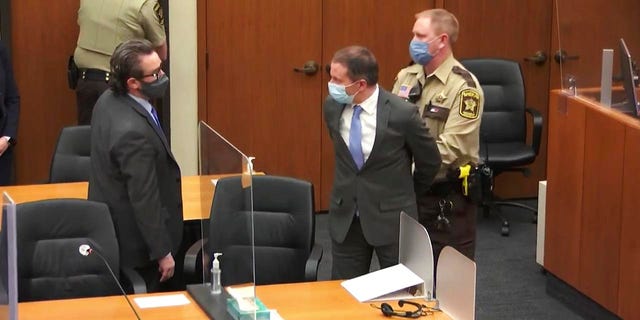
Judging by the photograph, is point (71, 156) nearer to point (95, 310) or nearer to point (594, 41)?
point (95, 310)

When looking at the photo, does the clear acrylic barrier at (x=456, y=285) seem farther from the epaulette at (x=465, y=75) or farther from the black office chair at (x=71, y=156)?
the black office chair at (x=71, y=156)

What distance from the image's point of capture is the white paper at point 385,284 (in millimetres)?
4281

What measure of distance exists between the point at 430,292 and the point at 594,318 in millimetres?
1952

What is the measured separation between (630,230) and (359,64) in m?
1.69

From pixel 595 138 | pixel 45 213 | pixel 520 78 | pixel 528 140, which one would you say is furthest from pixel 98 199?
pixel 528 140

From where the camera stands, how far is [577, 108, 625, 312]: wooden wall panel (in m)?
5.55

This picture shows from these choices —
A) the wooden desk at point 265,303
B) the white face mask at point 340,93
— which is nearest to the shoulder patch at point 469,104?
the white face mask at point 340,93

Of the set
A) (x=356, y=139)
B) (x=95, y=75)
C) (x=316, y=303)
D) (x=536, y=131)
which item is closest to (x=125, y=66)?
(x=356, y=139)

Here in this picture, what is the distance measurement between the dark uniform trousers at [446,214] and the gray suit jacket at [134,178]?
3.85 ft

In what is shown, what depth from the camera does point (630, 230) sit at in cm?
541

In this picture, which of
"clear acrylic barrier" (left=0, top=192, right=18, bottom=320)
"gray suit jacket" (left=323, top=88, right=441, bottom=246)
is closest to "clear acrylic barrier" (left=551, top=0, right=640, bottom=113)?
"gray suit jacket" (left=323, top=88, right=441, bottom=246)

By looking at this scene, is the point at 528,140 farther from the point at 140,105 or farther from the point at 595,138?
the point at 140,105

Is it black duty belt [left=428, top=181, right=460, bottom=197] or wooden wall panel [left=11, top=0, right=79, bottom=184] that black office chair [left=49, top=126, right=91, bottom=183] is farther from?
black duty belt [left=428, top=181, right=460, bottom=197]

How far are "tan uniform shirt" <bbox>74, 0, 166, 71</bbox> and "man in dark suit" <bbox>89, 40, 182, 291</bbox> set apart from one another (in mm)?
2127
